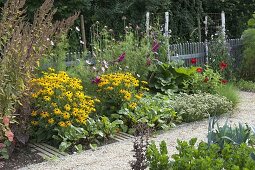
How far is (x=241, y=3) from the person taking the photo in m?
15.4

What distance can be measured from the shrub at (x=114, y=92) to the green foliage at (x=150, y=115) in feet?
0.41

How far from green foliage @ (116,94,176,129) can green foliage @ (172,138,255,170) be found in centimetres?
252

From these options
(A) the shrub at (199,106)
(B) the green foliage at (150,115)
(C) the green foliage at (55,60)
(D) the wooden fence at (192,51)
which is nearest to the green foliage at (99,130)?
(B) the green foliage at (150,115)

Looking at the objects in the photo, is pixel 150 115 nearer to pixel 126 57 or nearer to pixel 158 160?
pixel 126 57

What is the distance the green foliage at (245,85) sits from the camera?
10352mm

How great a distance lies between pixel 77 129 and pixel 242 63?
6816 mm

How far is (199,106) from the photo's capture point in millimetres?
7172

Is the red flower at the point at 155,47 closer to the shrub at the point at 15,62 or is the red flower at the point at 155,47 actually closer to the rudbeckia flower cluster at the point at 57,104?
the rudbeckia flower cluster at the point at 57,104

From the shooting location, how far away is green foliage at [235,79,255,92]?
34.0ft

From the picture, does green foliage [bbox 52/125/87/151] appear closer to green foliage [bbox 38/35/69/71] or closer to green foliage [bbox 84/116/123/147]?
green foliage [bbox 84/116/123/147]

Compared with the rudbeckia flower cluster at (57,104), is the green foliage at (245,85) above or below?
below

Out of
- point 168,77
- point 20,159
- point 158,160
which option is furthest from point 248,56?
point 158,160

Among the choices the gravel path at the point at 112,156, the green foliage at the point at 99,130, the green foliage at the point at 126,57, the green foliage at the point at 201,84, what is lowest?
the gravel path at the point at 112,156

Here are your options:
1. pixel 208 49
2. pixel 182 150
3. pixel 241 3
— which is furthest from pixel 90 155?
pixel 241 3
